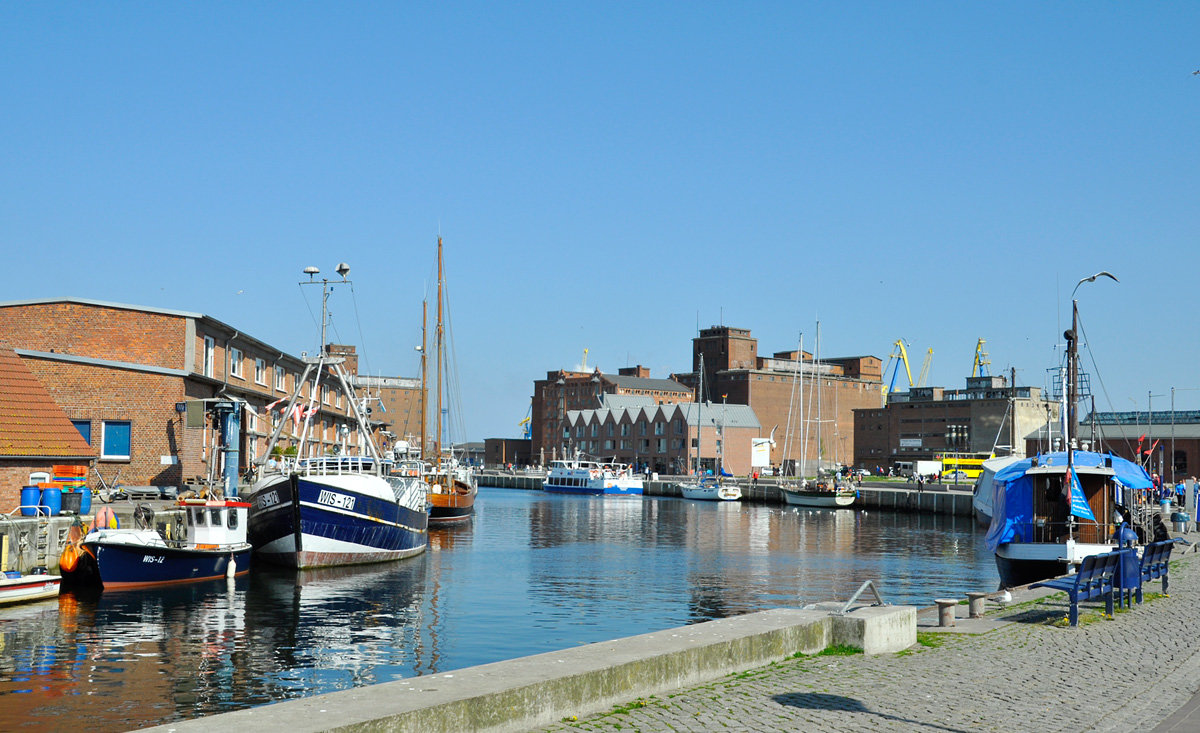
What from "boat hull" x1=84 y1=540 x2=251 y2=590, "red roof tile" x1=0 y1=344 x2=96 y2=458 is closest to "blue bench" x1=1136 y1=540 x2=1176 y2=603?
"boat hull" x1=84 y1=540 x2=251 y2=590

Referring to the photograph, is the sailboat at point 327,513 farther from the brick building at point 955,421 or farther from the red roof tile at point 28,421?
the brick building at point 955,421

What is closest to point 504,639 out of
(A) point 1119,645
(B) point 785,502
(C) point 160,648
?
(C) point 160,648

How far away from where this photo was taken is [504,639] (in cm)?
2528

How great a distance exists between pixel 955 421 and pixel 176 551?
150m

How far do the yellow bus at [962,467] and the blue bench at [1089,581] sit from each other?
120224mm

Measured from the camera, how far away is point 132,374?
43812 millimetres

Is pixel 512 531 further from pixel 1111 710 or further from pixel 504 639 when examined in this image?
pixel 1111 710

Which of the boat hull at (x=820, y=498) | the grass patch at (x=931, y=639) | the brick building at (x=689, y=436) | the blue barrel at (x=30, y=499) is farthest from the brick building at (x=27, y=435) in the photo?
the brick building at (x=689, y=436)

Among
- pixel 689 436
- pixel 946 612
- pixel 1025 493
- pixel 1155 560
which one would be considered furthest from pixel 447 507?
pixel 689 436

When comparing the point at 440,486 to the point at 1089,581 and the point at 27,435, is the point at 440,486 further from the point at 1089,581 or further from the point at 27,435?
the point at 1089,581

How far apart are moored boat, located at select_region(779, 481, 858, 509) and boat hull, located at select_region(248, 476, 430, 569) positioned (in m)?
68.7

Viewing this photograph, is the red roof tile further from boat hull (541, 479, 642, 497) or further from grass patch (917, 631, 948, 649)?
boat hull (541, 479, 642, 497)

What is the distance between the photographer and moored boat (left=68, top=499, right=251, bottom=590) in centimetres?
3017

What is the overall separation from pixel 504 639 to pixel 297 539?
14.0m
